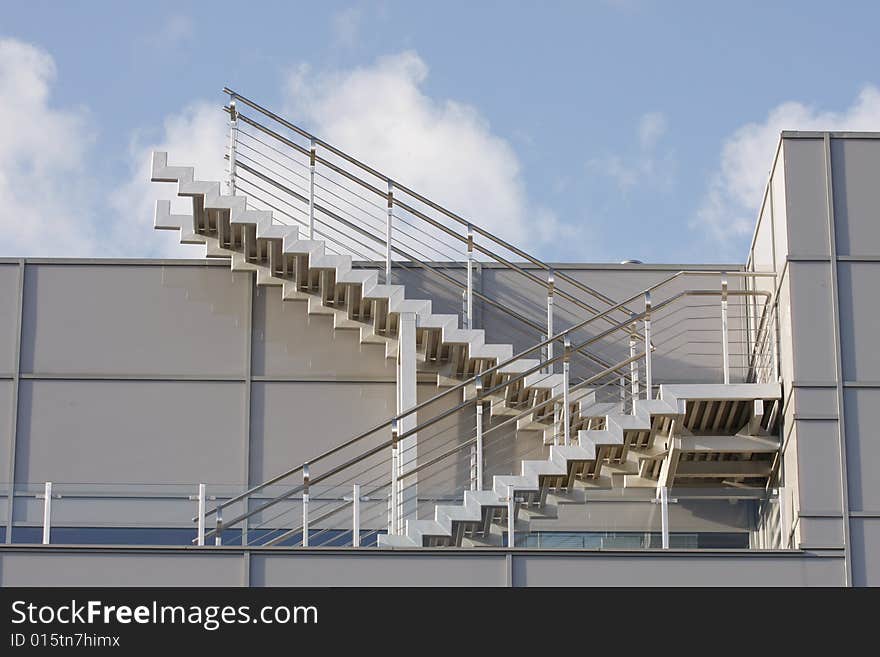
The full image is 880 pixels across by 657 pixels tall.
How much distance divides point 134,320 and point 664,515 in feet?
30.6

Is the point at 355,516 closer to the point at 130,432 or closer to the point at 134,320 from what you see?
the point at 130,432

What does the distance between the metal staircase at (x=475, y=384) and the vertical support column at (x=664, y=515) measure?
1.18 m

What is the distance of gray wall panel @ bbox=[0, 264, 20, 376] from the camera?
30.7m

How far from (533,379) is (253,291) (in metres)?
4.96

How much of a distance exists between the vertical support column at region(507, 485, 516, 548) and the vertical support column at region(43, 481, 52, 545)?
5.37 meters

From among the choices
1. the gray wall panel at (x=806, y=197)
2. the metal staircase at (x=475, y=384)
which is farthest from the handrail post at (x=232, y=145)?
the gray wall panel at (x=806, y=197)

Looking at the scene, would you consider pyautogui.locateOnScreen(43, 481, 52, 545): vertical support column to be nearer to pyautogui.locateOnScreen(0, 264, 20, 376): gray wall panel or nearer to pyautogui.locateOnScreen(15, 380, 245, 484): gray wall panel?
pyautogui.locateOnScreen(15, 380, 245, 484): gray wall panel

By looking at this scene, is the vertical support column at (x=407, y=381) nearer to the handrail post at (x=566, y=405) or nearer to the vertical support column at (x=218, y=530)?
the handrail post at (x=566, y=405)

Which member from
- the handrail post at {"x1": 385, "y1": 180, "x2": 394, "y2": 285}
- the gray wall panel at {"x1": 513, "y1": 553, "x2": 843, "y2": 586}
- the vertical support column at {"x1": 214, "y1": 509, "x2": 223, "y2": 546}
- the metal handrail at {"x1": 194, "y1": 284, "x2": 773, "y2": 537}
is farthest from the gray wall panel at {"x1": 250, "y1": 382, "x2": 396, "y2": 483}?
the gray wall panel at {"x1": 513, "y1": 553, "x2": 843, "y2": 586}

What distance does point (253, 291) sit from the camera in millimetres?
30812

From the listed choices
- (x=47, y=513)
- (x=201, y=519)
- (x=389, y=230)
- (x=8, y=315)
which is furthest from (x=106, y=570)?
(x=8, y=315)

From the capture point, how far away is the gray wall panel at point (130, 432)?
1187 inches
